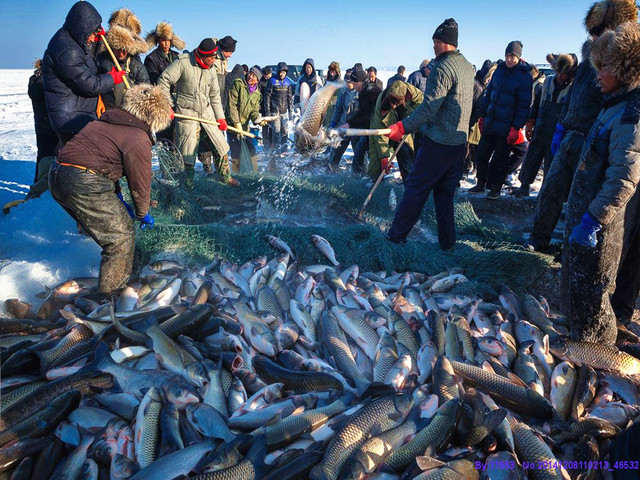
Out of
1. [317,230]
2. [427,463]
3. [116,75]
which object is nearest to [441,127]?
[317,230]

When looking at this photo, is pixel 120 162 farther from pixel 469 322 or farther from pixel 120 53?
pixel 469 322

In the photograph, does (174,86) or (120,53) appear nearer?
(120,53)

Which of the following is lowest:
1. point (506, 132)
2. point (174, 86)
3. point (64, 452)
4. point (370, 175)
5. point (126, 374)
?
point (64, 452)

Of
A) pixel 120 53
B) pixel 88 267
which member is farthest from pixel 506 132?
pixel 88 267

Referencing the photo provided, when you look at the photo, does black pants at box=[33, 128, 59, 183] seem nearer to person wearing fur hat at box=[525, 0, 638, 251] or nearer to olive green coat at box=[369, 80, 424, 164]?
olive green coat at box=[369, 80, 424, 164]

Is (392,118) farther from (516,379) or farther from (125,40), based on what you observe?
(516,379)

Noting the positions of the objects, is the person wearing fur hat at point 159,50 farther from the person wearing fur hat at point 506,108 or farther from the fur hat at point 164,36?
the person wearing fur hat at point 506,108

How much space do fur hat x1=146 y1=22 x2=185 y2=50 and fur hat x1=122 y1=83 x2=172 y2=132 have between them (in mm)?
4513

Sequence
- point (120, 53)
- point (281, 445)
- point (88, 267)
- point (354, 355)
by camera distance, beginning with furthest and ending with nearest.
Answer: point (120, 53)
point (88, 267)
point (354, 355)
point (281, 445)

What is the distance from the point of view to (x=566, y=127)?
494cm

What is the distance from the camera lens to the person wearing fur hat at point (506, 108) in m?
7.40

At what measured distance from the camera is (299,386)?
276 cm

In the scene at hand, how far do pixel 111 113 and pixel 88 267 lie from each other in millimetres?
1635

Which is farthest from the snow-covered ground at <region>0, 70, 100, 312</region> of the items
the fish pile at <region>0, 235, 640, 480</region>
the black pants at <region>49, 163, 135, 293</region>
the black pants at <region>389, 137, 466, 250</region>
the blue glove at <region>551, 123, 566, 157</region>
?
the blue glove at <region>551, 123, 566, 157</region>
